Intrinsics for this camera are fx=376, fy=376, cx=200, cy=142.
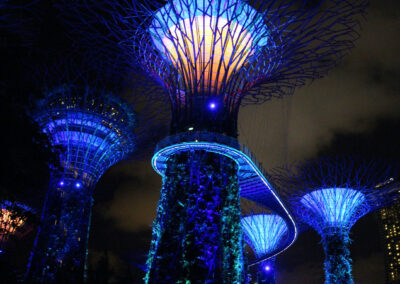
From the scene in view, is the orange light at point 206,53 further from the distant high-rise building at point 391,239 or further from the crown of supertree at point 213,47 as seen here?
the distant high-rise building at point 391,239

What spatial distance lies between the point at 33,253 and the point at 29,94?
17.0 meters

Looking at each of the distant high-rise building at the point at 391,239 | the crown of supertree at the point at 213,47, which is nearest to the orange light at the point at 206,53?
the crown of supertree at the point at 213,47

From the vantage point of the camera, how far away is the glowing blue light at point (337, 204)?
33906mm

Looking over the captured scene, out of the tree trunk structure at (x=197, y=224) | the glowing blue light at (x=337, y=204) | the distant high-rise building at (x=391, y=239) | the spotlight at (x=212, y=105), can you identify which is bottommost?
the tree trunk structure at (x=197, y=224)

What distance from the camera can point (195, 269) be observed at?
50.2 feet

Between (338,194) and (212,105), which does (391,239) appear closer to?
(338,194)

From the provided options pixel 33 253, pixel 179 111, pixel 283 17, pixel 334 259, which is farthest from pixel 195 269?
pixel 334 259

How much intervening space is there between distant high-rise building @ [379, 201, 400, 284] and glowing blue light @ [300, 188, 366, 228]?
62.3 m

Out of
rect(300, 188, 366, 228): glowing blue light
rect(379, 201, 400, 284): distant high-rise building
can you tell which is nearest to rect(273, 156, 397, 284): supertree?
rect(300, 188, 366, 228): glowing blue light

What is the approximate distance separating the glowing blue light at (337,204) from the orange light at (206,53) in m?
20.0

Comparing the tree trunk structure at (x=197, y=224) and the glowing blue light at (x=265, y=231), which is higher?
the glowing blue light at (x=265, y=231)

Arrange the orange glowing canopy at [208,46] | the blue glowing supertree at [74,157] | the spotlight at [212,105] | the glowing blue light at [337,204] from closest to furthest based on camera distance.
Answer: the orange glowing canopy at [208,46], the spotlight at [212,105], the blue glowing supertree at [74,157], the glowing blue light at [337,204]

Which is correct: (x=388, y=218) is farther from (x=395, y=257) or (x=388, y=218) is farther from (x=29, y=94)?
(x=29, y=94)

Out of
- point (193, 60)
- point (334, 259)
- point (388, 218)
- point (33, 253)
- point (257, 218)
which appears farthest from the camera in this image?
point (388, 218)
